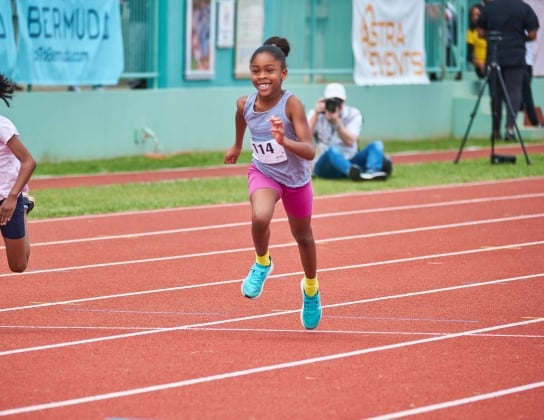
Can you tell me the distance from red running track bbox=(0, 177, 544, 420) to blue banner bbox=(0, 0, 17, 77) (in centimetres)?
487

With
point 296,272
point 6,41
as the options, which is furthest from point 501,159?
point 296,272

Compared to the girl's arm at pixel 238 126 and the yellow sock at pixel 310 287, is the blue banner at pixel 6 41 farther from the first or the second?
the yellow sock at pixel 310 287

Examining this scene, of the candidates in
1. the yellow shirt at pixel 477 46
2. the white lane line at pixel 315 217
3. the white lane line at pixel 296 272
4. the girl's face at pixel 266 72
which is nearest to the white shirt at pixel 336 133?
the white lane line at pixel 315 217

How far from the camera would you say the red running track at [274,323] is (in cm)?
670

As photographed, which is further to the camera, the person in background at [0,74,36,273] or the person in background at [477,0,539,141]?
the person in background at [477,0,539,141]

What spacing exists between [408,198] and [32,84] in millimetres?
5759

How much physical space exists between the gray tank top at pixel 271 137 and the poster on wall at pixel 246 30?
14.3 m

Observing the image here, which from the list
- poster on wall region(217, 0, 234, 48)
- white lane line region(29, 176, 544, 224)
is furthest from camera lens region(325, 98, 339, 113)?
poster on wall region(217, 0, 234, 48)

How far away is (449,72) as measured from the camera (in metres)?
26.0

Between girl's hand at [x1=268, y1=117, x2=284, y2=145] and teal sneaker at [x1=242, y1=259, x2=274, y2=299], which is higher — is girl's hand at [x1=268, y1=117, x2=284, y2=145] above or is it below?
above

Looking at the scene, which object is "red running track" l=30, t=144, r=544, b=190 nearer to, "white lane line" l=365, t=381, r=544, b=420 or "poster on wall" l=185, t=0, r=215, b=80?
"poster on wall" l=185, t=0, r=215, b=80

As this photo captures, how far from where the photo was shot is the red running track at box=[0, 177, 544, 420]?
6699 millimetres

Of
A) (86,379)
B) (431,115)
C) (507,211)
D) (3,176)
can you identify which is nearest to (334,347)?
(86,379)

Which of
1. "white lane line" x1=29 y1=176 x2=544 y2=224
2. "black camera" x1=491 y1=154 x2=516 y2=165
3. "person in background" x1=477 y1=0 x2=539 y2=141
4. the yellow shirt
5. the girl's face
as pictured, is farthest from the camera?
the yellow shirt
